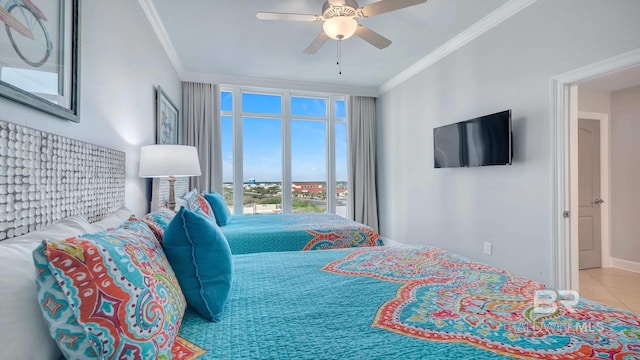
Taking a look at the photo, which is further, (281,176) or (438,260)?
(281,176)

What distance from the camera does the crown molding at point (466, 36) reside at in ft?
8.59

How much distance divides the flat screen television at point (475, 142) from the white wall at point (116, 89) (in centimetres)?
309

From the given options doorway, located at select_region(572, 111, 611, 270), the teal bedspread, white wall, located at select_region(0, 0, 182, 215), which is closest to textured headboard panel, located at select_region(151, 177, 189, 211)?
white wall, located at select_region(0, 0, 182, 215)

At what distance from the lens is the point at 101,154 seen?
5.24ft

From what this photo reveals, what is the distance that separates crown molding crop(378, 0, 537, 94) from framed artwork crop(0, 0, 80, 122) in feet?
10.5

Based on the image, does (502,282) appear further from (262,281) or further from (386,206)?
(386,206)

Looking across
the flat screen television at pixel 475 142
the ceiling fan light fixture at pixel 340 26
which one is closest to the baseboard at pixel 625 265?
the flat screen television at pixel 475 142

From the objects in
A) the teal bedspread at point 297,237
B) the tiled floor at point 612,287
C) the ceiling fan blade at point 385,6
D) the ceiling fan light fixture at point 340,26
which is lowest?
the tiled floor at point 612,287

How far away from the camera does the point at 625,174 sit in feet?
12.3

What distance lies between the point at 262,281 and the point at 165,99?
8.80 ft

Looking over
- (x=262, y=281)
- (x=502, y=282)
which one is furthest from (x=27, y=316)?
(x=502, y=282)

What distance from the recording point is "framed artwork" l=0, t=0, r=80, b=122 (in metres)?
0.98

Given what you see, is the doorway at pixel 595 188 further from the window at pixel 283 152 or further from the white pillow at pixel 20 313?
the white pillow at pixel 20 313

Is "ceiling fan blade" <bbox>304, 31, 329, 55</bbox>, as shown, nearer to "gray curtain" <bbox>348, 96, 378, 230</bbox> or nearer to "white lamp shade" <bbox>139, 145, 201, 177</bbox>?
"white lamp shade" <bbox>139, 145, 201, 177</bbox>
